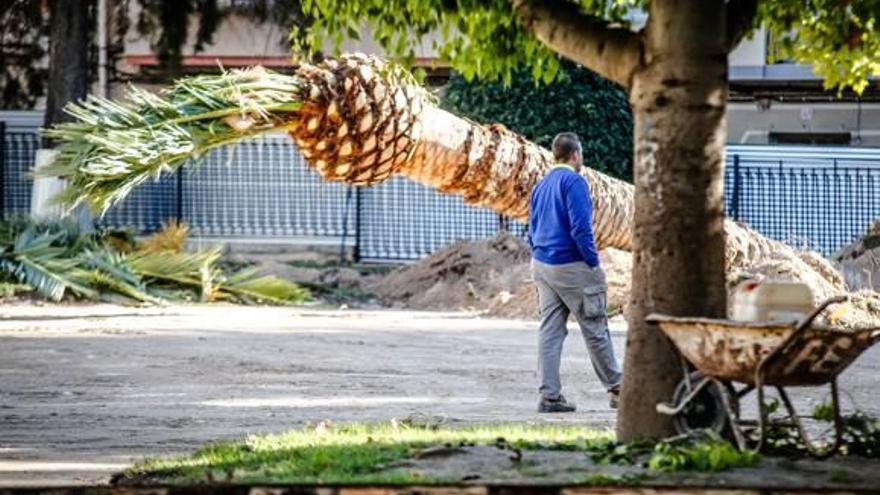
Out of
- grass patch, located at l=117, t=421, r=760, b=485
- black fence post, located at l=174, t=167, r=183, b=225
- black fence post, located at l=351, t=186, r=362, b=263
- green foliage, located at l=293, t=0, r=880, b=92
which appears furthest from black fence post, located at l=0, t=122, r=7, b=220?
grass patch, located at l=117, t=421, r=760, b=485

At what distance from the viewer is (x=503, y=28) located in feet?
33.4

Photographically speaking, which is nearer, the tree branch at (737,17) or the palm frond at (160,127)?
the tree branch at (737,17)

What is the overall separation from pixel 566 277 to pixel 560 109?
15.2 meters

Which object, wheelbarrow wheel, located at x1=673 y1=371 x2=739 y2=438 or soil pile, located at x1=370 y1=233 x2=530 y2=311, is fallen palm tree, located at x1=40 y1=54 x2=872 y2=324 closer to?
wheelbarrow wheel, located at x1=673 y1=371 x2=739 y2=438

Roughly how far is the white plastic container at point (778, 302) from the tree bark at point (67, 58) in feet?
66.8

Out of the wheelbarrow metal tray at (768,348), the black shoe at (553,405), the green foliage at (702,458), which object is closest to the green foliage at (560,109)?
the black shoe at (553,405)

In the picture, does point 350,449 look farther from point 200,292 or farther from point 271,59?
point 271,59

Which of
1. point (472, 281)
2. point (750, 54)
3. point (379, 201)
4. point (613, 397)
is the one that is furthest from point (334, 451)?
point (750, 54)

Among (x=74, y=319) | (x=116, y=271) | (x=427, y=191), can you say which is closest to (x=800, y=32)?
(x=74, y=319)

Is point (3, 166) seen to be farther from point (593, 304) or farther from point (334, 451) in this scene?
point (334, 451)

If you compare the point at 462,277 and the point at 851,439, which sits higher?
the point at 462,277

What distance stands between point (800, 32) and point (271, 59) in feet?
75.6

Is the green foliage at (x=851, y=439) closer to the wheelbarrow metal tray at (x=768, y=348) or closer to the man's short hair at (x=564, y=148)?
the wheelbarrow metal tray at (x=768, y=348)

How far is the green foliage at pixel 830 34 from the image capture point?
10242 millimetres
